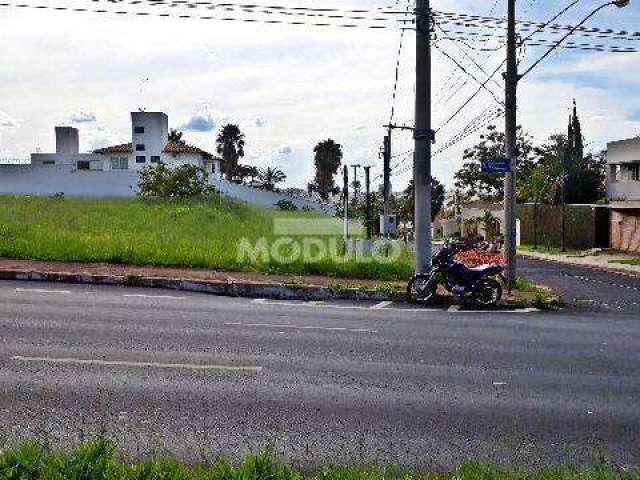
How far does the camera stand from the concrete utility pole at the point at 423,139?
1625cm

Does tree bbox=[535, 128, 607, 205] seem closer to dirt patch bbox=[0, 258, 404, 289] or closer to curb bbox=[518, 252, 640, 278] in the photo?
curb bbox=[518, 252, 640, 278]

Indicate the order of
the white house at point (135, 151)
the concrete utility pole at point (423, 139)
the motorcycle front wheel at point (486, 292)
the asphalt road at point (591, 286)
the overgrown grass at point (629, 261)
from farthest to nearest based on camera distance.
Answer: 1. the white house at point (135, 151)
2. the overgrown grass at point (629, 261)
3. the asphalt road at point (591, 286)
4. the concrete utility pole at point (423, 139)
5. the motorcycle front wheel at point (486, 292)

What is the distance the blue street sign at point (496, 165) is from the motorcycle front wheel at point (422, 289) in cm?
359

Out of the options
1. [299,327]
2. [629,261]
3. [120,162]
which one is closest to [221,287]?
[299,327]

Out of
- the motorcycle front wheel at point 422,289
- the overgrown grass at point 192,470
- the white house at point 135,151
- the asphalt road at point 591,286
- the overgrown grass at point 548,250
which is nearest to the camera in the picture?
the overgrown grass at point 192,470

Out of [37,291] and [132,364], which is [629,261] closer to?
[37,291]

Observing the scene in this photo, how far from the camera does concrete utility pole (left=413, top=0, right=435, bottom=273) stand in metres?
16.2

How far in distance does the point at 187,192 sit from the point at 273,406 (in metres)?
41.1

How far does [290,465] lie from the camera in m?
5.38

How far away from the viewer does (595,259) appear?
35844 millimetres

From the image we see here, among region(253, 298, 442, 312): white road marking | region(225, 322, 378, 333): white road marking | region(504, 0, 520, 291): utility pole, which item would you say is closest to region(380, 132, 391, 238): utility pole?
region(504, 0, 520, 291): utility pole

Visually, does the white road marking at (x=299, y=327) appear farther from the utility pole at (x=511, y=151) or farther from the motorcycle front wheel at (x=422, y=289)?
the utility pole at (x=511, y=151)

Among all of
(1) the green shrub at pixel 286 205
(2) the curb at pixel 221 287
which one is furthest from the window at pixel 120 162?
(2) the curb at pixel 221 287

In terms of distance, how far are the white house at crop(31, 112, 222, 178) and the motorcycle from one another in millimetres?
55255
